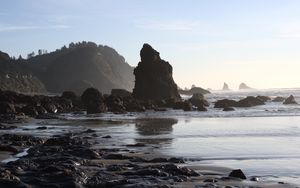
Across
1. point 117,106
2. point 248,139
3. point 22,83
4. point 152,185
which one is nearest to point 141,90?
point 117,106

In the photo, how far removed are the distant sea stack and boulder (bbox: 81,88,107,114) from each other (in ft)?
63.8

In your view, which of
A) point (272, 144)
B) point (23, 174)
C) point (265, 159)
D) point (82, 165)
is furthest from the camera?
point (272, 144)

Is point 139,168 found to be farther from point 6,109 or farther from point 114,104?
point 114,104

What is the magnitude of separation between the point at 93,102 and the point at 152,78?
24.5m

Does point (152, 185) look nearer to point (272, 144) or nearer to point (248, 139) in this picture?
point (272, 144)

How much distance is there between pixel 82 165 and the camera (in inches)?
584

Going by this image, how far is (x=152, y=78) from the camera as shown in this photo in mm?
81250

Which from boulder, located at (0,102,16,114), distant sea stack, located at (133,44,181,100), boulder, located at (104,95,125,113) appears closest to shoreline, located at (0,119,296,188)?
boulder, located at (0,102,16,114)

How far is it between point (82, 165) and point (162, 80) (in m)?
68.0

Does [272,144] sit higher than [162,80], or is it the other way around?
[162,80]

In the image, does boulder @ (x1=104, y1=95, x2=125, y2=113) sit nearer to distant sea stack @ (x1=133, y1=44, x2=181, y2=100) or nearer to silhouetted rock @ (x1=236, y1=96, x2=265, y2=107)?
distant sea stack @ (x1=133, y1=44, x2=181, y2=100)

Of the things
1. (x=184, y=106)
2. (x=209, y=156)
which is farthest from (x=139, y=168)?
(x=184, y=106)

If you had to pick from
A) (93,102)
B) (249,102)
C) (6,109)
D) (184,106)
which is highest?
(249,102)

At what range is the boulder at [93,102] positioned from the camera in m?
56.5
